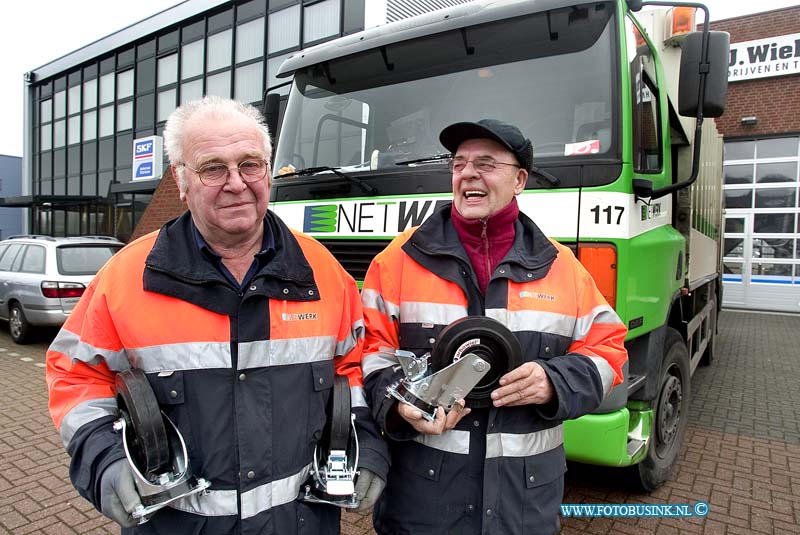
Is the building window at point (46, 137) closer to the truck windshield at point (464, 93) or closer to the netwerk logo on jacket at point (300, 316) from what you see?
the truck windshield at point (464, 93)

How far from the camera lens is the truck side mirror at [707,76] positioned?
2541 millimetres

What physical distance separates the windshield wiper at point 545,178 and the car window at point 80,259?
7.00 m

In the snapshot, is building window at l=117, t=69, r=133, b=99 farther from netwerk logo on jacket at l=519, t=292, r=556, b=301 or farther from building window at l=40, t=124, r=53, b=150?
netwerk logo on jacket at l=519, t=292, r=556, b=301

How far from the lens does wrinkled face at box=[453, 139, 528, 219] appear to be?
1747mm

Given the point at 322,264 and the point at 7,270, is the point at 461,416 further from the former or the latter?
the point at 7,270

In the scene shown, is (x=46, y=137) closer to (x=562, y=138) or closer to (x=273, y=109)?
(x=273, y=109)

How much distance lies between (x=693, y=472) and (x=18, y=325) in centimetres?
858

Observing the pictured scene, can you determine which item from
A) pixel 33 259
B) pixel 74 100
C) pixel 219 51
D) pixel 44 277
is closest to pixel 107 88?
pixel 74 100

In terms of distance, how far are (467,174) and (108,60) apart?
21839 mm

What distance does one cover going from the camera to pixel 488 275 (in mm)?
1770

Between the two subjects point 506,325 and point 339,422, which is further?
point 506,325

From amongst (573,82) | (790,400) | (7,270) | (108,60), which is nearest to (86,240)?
(7,270)

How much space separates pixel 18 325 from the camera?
7.86m

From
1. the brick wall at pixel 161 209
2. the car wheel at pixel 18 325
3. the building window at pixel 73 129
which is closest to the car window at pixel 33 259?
the car wheel at pixel 18 325
